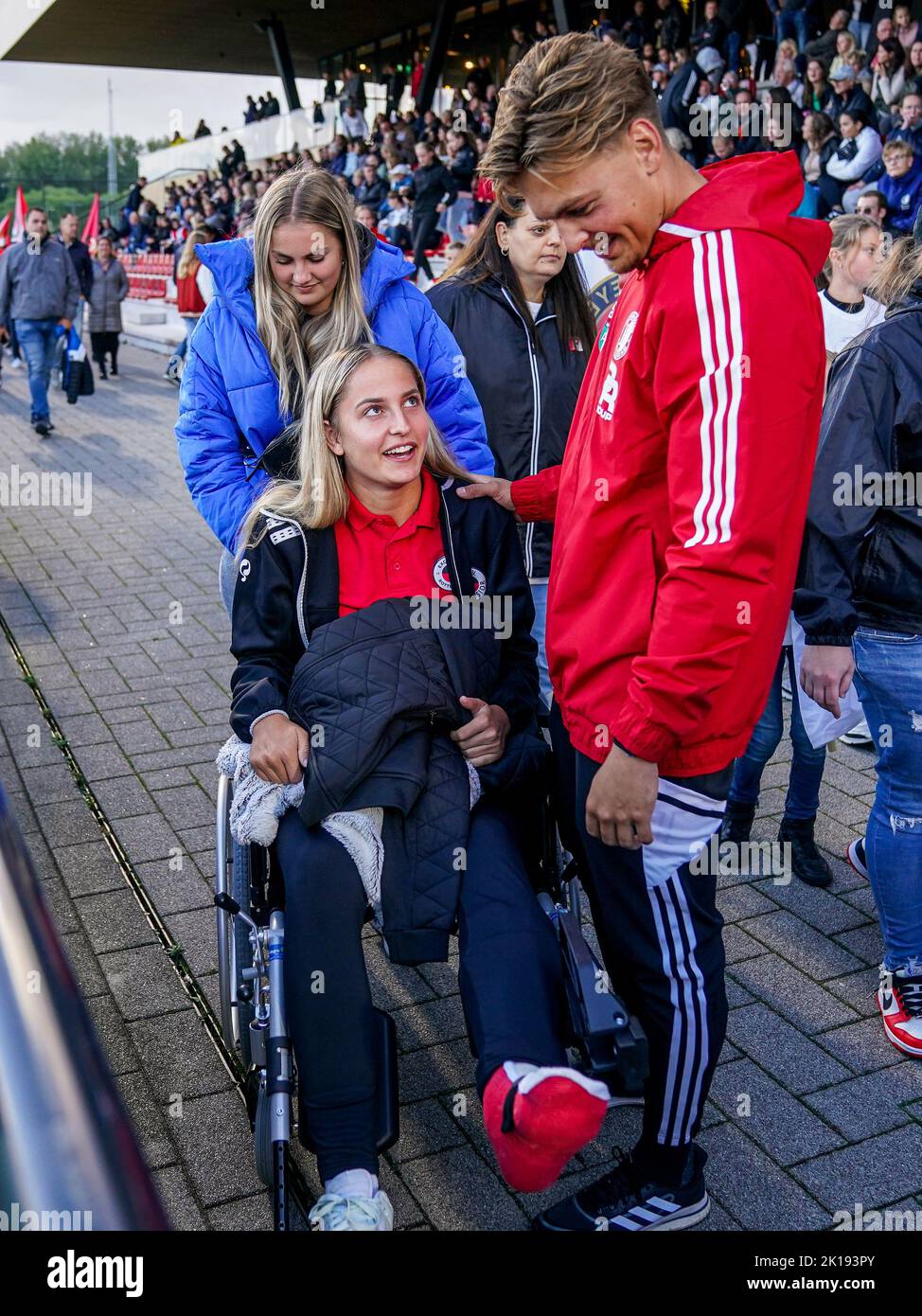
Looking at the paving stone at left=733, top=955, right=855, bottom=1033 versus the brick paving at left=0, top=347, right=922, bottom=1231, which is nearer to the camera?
the brick paving at left=0, top=347, right=922, bottom=1231

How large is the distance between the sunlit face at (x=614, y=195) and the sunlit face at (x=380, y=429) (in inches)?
33.2

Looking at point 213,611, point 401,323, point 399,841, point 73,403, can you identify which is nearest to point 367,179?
point 73,403

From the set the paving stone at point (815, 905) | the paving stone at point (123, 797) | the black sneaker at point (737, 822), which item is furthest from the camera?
the paving stone at point (123, 797)

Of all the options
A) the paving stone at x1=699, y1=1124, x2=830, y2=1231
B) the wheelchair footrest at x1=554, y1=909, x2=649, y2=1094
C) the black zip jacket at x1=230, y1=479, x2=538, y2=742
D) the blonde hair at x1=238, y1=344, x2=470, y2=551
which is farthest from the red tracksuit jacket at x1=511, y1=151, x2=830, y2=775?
the paving stone at x1=699, y1=1124, x2=830, y2=1231

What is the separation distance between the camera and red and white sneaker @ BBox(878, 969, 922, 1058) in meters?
2.95

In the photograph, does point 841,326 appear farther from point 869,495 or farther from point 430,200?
point 430,200

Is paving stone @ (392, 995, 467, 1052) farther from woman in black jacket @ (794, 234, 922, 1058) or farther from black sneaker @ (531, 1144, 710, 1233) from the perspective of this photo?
woman in black jacket @ (794, 234, 922, 1058)

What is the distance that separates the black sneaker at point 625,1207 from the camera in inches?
91.4

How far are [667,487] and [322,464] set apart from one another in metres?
0.99

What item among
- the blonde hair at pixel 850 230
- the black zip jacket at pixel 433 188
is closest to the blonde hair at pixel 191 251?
the black zip jacket at pixel 433 188

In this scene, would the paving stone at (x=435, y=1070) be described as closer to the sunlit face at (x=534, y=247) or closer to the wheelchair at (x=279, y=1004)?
the wheelchair at (x=279, y=1004)

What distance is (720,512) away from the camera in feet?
5.93

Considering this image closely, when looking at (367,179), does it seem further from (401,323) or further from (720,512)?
(720,512)
